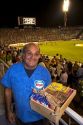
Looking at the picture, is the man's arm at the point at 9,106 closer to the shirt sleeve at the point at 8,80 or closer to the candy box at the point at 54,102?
the shirt sleeve at the point at 8,80

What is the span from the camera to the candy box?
11.2 ft

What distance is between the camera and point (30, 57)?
4.00 m

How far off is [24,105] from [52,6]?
76.9 metres

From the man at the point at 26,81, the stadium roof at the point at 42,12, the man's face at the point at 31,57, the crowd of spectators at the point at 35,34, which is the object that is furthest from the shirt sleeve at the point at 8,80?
the stadium roof at the point at 42,12

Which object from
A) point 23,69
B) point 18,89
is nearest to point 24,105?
point 18,89

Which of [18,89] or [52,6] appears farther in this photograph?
[52,6]

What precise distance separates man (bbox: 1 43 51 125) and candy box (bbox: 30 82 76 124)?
26 centimetres

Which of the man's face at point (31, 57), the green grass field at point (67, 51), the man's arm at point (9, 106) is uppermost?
the man's face at point (31, 57)

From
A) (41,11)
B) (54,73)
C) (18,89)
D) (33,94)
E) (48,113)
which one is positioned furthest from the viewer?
(41,11)

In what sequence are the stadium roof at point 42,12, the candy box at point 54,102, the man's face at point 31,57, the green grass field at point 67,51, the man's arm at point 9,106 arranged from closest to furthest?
the candy box at point 54,102 → the man's face at point 31,57 → the man's arm at point 9,106 → the green grass field at point 67,51 → the stadium roof at point 42,12

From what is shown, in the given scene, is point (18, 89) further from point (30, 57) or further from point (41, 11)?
point (41, 11)

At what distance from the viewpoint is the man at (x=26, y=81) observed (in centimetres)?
401

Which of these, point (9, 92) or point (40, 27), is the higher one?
point (9, 92)

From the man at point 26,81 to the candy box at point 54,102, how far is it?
0.26 meters
